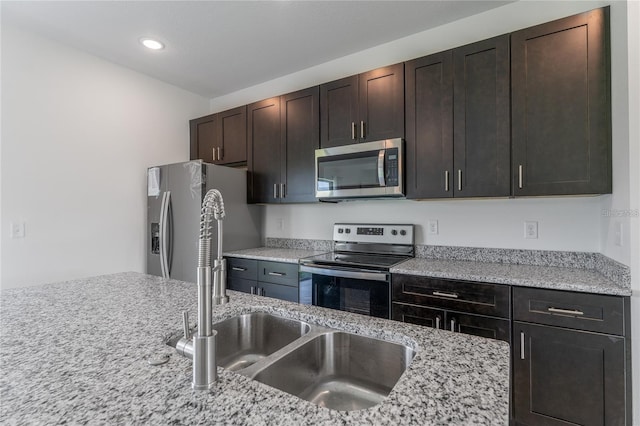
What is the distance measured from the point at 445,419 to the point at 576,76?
2055 mm

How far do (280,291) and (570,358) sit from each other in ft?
6.22

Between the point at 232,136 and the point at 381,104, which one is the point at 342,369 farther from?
the point at 232,136

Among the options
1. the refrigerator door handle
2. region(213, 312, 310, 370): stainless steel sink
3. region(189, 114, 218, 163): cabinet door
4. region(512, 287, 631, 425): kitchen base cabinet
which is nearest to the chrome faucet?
region(213, 312, 310, 370): stainless steel sink

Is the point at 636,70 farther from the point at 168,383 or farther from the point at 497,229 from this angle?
the point at 168,383

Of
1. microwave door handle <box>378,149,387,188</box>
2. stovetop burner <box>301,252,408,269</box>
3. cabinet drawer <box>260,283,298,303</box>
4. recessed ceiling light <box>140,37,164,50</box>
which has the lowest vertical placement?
cabinet drawer <box>260,283,298,303</box>

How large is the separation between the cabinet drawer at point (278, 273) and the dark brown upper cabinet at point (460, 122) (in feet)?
3.70

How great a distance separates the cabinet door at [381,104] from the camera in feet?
7.47

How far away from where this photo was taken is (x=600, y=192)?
5.48 ft

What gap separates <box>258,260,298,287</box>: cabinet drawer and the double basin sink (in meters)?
1.35

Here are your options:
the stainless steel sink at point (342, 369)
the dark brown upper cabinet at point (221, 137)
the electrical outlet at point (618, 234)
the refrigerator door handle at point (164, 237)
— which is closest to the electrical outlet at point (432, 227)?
the electrical outlet at point (618, 234)

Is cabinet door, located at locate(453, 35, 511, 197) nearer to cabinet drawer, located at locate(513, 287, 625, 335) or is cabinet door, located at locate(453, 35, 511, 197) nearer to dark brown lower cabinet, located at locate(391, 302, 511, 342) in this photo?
cabinet drawer, located at locate(513, 287, 625, 335)

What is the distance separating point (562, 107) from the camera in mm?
1755

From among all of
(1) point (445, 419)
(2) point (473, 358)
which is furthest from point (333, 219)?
(1) point (445, 419)

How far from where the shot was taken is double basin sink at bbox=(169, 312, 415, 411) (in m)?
0.88
